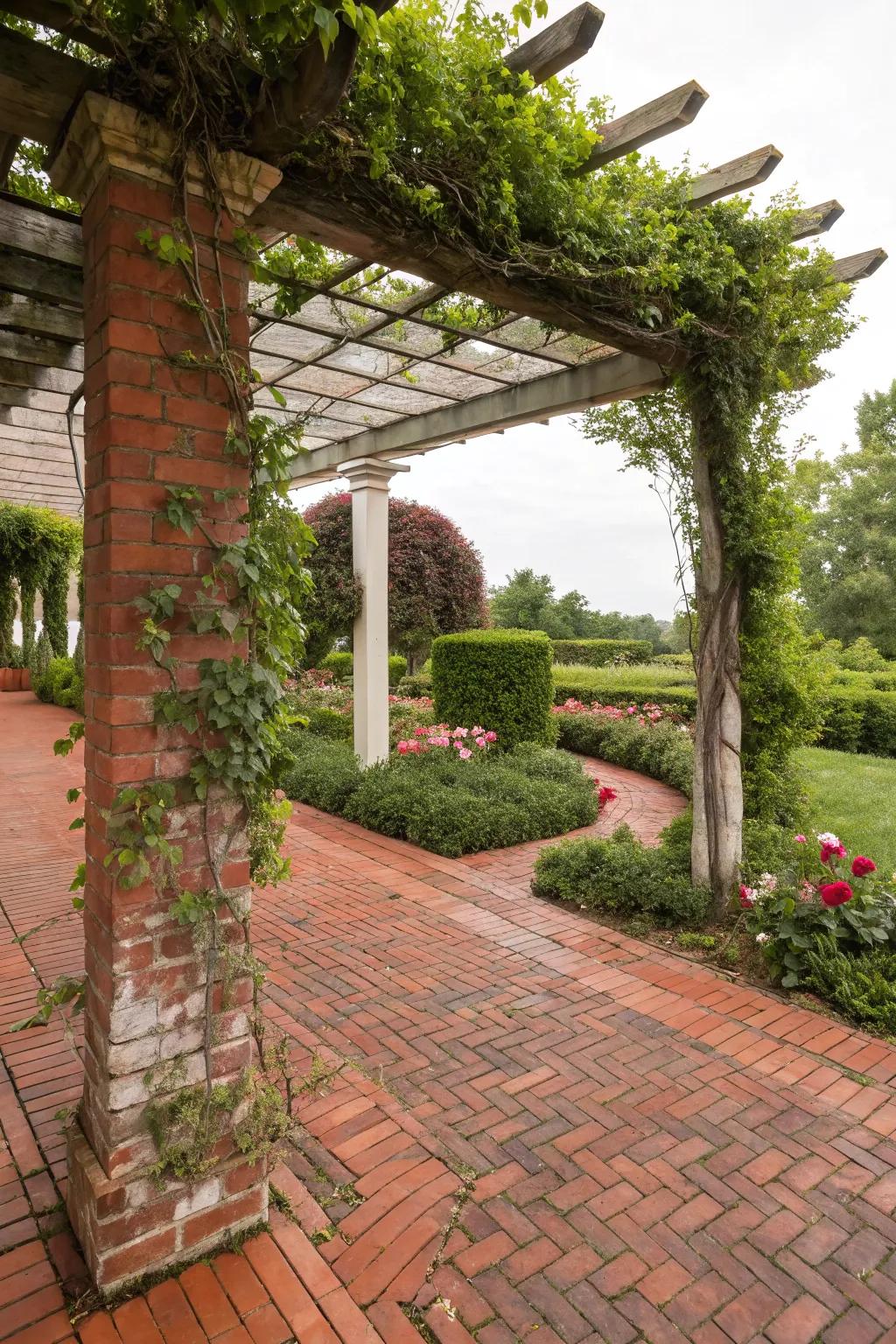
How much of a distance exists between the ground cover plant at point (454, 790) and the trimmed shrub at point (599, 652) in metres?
11.2

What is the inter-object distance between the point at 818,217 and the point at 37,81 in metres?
3.45

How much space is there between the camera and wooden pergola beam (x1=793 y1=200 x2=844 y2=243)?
3678 mm

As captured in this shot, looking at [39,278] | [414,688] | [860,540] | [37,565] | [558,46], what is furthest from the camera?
[860,540]

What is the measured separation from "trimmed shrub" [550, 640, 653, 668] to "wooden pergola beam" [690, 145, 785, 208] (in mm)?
15156

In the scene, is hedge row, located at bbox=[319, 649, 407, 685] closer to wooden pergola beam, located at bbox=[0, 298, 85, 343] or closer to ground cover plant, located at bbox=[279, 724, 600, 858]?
ground cover plant, located at bbox=[279, 724, 600, 858]

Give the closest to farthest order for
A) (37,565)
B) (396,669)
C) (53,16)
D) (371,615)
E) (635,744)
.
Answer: (53,16) < (371,615) < (635,744) < (396,669) < (37,565)

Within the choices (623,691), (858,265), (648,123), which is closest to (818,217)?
(858,265)

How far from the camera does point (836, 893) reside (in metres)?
3.46

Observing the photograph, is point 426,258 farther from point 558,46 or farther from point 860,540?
point 860,540

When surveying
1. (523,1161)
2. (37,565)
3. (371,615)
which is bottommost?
(523,1161)

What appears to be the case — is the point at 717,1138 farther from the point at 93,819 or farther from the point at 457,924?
the point at 93,819

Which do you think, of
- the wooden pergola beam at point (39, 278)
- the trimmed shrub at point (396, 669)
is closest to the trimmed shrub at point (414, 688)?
the trimmed shrub at point (396, 669)

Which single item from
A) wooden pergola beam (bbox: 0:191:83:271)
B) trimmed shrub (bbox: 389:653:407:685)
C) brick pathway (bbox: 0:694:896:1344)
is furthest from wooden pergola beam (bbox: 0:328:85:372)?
trimmed shrub (bbox: 389:653:407:685)

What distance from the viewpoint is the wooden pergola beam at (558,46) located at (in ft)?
7.21
